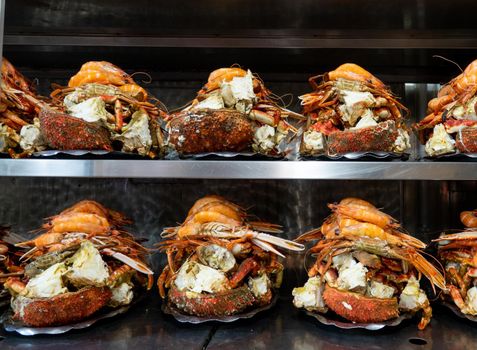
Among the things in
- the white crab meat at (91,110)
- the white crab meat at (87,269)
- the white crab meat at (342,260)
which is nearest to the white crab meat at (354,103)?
the white crab meat at (342,260)

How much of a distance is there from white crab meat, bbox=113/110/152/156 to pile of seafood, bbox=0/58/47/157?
1.01 ft

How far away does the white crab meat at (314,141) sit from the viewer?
1513mm

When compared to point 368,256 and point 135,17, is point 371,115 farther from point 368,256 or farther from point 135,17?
point 135,17

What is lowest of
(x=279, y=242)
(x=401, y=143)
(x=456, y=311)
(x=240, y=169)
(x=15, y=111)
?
(x=456, y=311)

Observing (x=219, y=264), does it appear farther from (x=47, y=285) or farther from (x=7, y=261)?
(x=7, y=261)

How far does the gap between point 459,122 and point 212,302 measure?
3.31 ft

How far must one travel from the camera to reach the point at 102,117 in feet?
4.61

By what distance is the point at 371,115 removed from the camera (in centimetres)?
148

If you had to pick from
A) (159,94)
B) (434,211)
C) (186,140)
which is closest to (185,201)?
(159,94)

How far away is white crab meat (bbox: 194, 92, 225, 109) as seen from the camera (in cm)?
142

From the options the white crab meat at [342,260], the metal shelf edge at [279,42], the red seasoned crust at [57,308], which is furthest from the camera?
the metal shelf edge at [279,42]

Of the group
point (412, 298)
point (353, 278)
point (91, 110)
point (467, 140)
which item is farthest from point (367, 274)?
point (91, 110)

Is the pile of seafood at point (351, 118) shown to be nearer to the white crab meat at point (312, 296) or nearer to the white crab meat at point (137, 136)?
the white crab meat at point (312, 296)

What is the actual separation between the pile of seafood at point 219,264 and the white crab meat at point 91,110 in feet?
1.50
